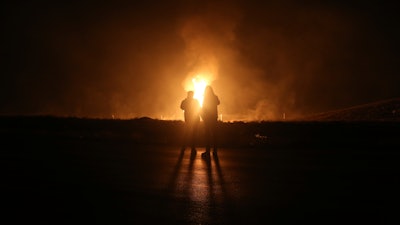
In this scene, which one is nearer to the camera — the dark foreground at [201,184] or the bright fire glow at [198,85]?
the dark foreground at [201,184]

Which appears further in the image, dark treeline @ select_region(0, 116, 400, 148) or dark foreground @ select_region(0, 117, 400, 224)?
dark treeline @ select_region(0, 116, 400, 148)

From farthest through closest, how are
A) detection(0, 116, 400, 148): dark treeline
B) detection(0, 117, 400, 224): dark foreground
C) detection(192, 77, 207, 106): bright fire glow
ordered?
detection(192, 77, 207, 106): bright fire glow
detection(0, 116, 400, 148): dark treeline
detection(0, 117, 400, 224): dark foreground

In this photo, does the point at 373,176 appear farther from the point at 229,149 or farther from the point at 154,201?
the point at 229,149

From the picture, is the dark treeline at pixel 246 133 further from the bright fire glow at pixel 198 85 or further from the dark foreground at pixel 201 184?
the bright fire glow at pixel 198 85

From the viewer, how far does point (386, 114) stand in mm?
33500

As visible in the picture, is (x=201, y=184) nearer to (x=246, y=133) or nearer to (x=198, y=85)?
(x=246, y=133)

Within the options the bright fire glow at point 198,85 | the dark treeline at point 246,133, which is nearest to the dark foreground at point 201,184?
the dark treeline at point 246,133

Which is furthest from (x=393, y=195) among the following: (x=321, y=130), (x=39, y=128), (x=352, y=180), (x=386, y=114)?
(x=386, y=114)

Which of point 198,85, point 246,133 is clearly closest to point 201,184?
point 246,133

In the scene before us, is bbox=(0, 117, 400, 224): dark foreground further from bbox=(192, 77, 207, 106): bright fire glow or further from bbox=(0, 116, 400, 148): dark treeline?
bbox=(192, 77, 207, 106): bright fire glow

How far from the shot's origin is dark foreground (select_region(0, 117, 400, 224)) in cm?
748

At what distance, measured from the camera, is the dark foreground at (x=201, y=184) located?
748 centimetres

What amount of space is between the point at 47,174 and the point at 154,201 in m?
3.87

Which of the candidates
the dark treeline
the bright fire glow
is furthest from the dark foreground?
the bright fire glow
